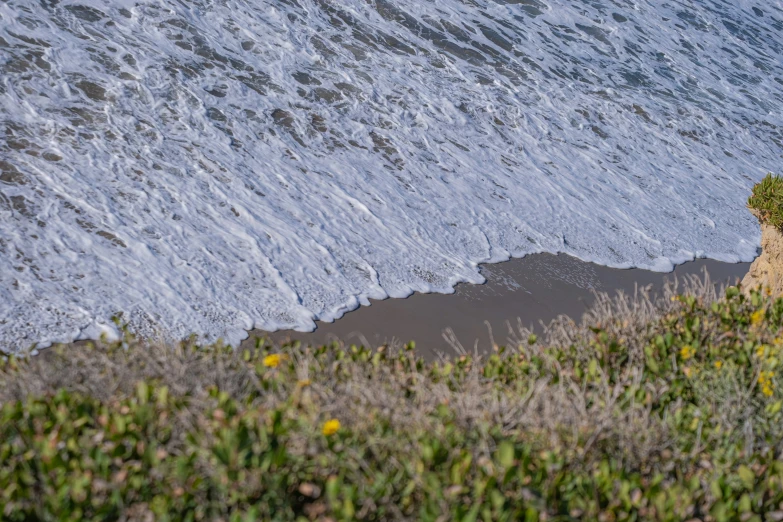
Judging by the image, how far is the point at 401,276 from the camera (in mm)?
7480

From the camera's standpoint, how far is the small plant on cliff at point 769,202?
6.77 meters

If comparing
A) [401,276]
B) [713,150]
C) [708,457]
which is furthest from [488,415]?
[713,150]

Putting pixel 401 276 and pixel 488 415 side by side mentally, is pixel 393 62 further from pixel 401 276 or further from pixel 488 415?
pixel 488 415

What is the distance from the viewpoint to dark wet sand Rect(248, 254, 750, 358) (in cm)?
640

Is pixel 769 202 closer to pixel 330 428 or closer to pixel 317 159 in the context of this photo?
pixel 317 159

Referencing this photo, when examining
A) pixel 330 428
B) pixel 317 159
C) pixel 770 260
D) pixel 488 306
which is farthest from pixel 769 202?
pixel 330 428

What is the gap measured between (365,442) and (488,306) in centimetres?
468

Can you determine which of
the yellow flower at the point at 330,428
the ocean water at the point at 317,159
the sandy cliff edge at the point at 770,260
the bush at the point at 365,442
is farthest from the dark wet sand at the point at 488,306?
the yellow flower at the point at 330,428

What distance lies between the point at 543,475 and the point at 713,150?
12.7 m

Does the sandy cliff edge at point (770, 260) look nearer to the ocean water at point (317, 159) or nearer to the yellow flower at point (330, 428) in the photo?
the ocean water at point (317, 159)

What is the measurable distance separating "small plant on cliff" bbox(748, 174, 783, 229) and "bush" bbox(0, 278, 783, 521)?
341 centimetres

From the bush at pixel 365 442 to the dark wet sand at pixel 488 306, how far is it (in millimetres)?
2113

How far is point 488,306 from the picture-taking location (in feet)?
23.7

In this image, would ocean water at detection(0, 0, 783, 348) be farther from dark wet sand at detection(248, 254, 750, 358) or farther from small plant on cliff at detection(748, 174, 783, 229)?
small plant on cliff at detection(748, 174, 783, 229)
